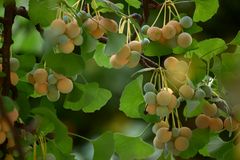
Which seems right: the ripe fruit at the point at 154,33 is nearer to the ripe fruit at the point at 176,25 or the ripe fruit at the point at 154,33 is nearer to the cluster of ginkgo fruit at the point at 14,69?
the ripe fruit at the point at 176,25

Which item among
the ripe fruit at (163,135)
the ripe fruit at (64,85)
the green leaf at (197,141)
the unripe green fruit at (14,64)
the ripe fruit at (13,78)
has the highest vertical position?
the unripe green fruit at (14,64)

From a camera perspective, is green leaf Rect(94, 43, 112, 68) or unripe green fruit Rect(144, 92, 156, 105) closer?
unripe green fruit Rect(144, 92, 156, 105)

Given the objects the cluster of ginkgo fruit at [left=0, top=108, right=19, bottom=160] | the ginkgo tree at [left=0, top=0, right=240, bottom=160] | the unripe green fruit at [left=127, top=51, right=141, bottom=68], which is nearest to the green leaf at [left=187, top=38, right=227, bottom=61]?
the ginkgo tree at [left=0, top=0, right=240, bottom=160]

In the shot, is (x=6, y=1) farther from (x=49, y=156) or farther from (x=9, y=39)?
(x=49, y=156)

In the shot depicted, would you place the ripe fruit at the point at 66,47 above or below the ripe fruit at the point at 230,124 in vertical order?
above

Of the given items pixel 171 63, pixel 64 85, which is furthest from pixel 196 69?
pixel 64 85

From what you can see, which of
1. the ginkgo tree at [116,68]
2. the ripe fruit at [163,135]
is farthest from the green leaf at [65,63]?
the ripe fruit at [163,135]

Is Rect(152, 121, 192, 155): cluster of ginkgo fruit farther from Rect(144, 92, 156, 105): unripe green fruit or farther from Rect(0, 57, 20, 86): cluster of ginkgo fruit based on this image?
Rect(0, 57, 20, 86): cluster of ginkgo fruit

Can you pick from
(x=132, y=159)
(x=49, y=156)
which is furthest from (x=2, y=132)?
(x=132, y=159)

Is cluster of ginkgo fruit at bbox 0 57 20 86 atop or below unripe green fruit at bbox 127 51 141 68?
below
